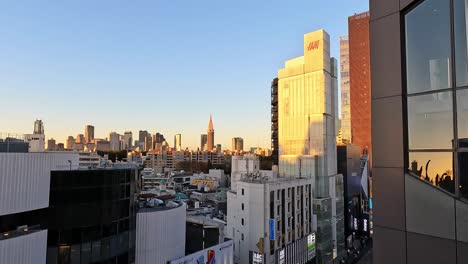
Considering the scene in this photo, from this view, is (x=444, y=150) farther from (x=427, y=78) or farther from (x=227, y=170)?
(x=227, y=170)

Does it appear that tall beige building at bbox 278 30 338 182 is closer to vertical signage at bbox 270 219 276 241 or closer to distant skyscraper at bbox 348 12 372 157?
vertical signage at bbox 270 219 276 241

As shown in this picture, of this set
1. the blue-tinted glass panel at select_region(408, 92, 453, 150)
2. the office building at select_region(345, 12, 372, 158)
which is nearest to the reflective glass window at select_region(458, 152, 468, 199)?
the blue-tinted glass panel at select_region(408, 92, 453, 150)

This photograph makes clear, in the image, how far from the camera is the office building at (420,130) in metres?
7.29

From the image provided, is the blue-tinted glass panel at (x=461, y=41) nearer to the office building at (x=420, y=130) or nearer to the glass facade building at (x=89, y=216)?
the office building at (x=420, y=130)

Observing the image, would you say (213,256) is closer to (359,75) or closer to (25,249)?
(25,249)

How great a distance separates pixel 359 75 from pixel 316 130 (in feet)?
272

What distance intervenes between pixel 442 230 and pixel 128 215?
58.7 feet

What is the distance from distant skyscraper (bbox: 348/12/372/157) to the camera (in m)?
127

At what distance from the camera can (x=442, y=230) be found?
24.4 ft

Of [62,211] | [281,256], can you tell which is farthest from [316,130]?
[62,211]

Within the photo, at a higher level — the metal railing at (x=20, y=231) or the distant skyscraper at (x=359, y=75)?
the distant skyscraper at (x=359, y=75)

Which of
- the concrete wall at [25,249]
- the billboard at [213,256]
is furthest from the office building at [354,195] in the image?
the concrete wall at [25,249]

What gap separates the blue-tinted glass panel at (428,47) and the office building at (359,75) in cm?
12417

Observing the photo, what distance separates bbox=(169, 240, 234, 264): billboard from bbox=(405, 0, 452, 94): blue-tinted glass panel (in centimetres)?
2253
